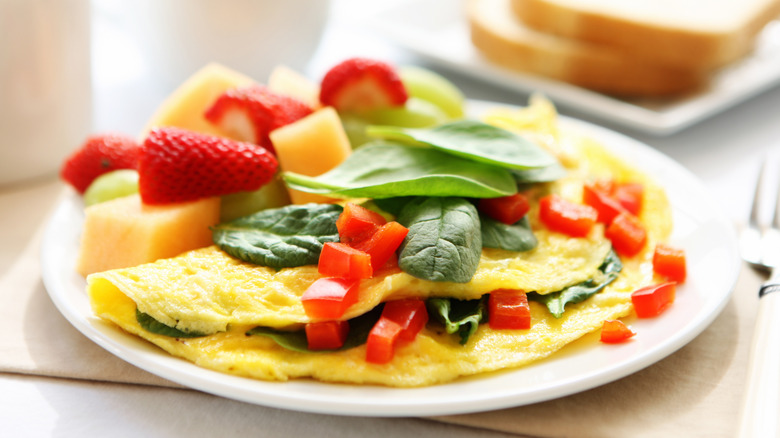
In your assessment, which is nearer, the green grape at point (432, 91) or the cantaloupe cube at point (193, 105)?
→ the cantaloupe cube at point (193, 105)

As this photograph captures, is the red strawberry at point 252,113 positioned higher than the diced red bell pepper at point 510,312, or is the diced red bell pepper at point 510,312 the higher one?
the red strawberry at point 252,113

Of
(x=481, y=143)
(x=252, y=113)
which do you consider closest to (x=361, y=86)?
(x=252, y=113)

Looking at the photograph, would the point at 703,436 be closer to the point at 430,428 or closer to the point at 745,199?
the point at 430,428

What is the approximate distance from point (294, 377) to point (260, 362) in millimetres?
101

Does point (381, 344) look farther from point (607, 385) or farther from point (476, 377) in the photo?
point (607, 385)

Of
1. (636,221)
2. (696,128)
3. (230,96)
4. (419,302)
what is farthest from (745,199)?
(230,96)

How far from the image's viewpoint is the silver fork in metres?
1.86

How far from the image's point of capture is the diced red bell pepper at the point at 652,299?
2311 millimetres

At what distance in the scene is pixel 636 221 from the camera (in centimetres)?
278

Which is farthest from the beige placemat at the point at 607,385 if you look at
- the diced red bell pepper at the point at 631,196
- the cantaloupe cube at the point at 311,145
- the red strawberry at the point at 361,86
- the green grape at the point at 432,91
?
the green grape at the point at 432,91

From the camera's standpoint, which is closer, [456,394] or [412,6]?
[456,394]

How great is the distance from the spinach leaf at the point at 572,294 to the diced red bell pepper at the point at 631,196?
1.56 feet

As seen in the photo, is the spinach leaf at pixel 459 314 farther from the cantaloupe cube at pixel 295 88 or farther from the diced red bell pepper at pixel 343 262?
the cantaloupe cube at pixel 295 88

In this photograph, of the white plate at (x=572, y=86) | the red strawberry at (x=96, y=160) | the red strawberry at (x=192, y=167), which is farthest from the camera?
the white plate at (x=572, y=86)
